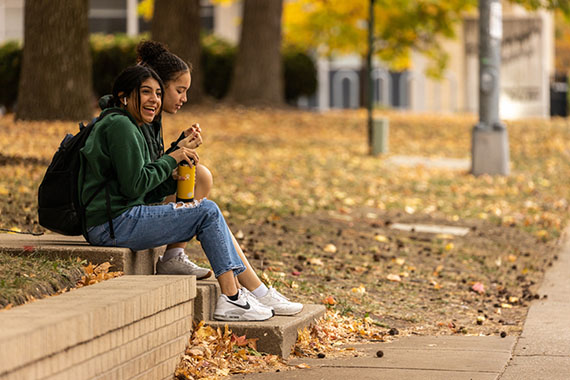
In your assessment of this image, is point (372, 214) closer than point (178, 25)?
Yes

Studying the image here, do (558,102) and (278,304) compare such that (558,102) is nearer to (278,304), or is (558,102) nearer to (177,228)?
(278,304)

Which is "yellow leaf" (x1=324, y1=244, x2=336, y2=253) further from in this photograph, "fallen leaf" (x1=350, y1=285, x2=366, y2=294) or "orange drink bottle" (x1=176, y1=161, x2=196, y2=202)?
"orange drink bottle" (x1=176, y1=161, x2=196, y2=202)

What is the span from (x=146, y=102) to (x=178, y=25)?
16227 mm

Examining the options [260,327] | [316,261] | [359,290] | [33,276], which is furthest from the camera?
[316,261]

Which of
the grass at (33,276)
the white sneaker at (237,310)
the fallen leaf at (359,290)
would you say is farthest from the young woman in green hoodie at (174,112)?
the fallen leaf at (359,290)

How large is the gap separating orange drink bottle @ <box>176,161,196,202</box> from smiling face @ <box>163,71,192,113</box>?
12.9 inches

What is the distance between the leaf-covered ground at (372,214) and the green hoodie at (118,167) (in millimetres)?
1875

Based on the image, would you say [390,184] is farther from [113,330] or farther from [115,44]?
[115,44]

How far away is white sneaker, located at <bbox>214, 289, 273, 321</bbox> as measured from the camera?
598 cm

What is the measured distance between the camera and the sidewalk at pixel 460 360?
559 centimetres

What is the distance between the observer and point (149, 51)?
6.12 m

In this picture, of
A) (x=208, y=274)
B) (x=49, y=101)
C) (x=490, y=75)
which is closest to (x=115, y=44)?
(x=49, y=101)

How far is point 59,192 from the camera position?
5.86 metres

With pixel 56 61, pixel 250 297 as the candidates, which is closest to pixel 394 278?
pixel 250 297
